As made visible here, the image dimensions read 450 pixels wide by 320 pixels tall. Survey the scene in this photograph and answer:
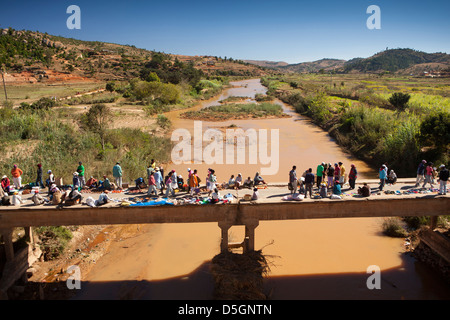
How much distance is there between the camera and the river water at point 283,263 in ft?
35.9

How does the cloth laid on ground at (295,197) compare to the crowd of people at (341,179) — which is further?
the crowd of people at (341,179)

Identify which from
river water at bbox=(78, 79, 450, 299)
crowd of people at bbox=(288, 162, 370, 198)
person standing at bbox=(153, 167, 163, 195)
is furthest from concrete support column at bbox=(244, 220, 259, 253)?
person standing at bbox=(153, 167, 163, 195)

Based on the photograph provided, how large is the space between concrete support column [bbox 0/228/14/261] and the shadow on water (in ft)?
5.30

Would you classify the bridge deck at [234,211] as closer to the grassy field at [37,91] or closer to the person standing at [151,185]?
the person standing at [151,185]

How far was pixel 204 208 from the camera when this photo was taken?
32.9 ft

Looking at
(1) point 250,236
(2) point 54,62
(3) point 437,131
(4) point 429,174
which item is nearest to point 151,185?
(1) point 250,236

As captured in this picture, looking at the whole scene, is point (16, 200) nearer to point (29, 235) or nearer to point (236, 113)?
point (29, 235)

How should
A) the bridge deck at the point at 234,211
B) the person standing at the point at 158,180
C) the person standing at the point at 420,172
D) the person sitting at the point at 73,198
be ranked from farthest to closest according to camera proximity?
the person standing at the point at 420,172, the person standing at the point at 158,180, the person sitting at the point at 73,198, the bridge deck at the point at 234,211

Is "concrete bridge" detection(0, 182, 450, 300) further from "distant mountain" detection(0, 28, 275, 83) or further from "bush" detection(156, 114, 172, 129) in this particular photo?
"distant mountain" detection(0, 28, 275, 83)

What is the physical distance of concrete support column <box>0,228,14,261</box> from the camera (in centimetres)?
990

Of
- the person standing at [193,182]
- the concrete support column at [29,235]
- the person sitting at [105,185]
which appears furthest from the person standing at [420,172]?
the concrete support column at [29,235]

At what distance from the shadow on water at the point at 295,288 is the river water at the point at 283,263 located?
30 mm

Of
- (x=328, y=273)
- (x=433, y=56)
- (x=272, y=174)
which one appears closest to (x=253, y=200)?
(x=328, y=273)
